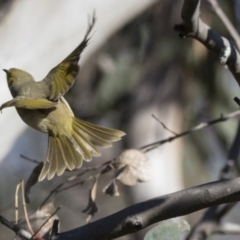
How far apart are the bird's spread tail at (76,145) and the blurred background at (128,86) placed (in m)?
0.62

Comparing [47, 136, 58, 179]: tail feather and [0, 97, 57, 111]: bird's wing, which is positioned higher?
[0, 97, 57, 111]: bird's wing

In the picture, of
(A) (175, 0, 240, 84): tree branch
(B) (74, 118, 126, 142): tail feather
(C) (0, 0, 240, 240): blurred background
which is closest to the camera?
(A) (175, 0, 240, 84): tree branch

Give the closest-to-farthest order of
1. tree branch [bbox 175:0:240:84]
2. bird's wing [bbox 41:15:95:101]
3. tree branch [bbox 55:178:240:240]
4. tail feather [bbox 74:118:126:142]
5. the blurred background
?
1. tree branch [bbox 55:178:240:240]
2. tree branch [bbox 175:0:240:84]
3. bird's wing [bbox 41:15:95:101]
4. tail feather [bbox 74:118:126:142]
5. the blurred background

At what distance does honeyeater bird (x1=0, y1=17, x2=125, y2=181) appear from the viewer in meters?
1.28

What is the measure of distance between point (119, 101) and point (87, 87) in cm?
39

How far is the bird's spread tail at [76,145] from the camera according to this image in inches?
52.3

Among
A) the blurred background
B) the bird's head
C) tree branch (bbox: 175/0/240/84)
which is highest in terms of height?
the bird's head

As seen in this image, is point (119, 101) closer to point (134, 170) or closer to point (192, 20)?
point (134, 170)

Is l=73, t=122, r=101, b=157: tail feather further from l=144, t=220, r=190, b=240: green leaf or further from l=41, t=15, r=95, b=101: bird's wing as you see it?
l=144, t=220, r=190, b=240: green leaf

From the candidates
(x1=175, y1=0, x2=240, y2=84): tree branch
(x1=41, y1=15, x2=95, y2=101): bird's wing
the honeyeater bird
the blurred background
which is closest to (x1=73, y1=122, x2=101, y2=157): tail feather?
the honeyeater bird

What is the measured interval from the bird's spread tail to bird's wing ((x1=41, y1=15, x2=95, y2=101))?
118 millimetres

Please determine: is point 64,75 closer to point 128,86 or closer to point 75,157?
point 75,157

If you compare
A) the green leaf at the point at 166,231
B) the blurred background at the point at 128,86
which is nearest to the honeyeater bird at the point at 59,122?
the green leaf at the point at 166,231

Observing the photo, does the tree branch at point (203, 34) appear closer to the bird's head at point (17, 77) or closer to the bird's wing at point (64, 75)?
the bird's wing at point (64, 75)
